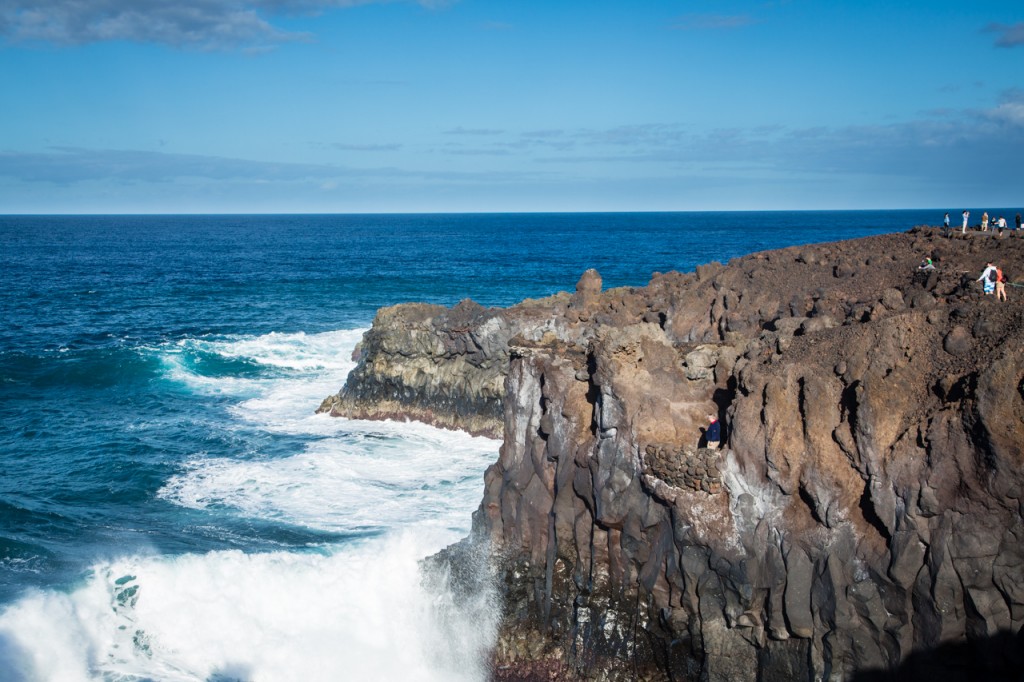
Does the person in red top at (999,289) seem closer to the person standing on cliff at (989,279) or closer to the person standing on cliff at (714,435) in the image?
the person standing on cliff at (989,279)

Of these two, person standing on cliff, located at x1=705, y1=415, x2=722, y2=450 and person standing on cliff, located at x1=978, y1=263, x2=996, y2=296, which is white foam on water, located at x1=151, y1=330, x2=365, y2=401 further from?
person standing on cliff, located at x1=978, y1=263, x2=996, y2=296

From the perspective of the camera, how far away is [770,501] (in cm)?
1772

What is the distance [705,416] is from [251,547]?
1487 cm

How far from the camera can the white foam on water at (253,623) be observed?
20812 millimetres

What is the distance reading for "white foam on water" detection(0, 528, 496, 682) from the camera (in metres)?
20.8

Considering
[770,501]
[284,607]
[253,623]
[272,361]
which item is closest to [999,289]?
[770,501]

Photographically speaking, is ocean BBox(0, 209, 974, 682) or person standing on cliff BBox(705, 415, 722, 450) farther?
ocean BBox(0, 209, 974, 682)

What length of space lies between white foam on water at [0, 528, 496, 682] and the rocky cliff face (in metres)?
1.97

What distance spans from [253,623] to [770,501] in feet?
46.3

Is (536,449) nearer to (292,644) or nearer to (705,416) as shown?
(705,416)

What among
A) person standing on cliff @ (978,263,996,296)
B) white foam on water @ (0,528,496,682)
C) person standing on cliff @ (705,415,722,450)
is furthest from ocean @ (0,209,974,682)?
person standing on cliff @ (978,263,996,296)

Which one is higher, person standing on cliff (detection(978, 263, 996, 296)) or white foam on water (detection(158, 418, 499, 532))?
person standing on cliff (detection(978, 263, 996, 296))

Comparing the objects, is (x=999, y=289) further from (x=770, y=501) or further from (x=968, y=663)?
(x=968, y=663)

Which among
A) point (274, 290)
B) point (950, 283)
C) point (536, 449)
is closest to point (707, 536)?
point (536, 449)
